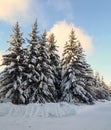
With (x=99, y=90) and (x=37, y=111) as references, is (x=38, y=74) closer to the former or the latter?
(x=37, y=111)

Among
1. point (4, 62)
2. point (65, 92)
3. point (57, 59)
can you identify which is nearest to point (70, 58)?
point (57, 59)

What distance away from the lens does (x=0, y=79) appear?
2775 cm

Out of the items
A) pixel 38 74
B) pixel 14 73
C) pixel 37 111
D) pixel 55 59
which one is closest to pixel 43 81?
pixel 38 74

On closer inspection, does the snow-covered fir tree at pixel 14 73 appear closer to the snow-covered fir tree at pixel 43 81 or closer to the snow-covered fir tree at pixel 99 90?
the snow-covered fir tree at pixel 43 81

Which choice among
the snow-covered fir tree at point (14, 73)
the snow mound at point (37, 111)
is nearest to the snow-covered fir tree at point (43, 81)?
the snow-covered fir tree at point (14, 73)

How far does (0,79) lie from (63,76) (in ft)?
31.5

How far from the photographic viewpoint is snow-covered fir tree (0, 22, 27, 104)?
87.8 ft

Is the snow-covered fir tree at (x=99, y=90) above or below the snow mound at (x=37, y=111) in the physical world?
above

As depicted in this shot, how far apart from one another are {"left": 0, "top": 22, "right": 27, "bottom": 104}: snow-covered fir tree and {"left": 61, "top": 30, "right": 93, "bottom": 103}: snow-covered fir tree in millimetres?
6674

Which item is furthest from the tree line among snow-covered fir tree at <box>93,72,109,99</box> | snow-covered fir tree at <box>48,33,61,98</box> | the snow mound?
snow-covered fir tree at <box>93,72,109,99</box>

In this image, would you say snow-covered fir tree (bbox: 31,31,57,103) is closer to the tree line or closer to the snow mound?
the tree line

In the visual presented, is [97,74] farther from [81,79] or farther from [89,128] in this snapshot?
[89,128]

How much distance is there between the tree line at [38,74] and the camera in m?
27.4

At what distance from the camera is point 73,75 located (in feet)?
104
